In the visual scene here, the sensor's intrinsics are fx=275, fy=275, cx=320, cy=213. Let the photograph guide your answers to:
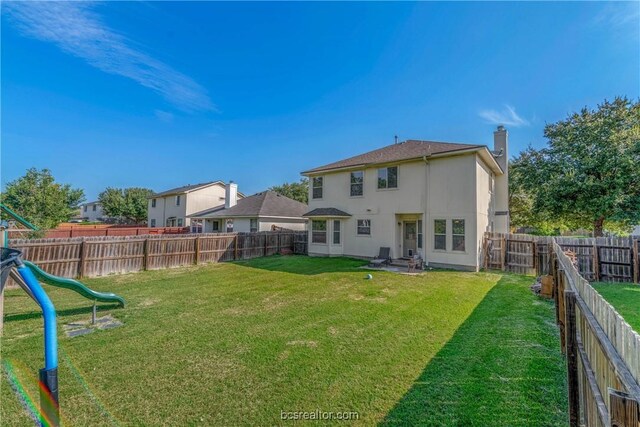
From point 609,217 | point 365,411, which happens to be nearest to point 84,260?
point 365,411

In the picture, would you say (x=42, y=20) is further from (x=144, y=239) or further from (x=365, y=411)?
(x=365, y=411)

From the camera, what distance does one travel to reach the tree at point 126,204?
1618 inches

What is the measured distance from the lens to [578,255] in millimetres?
10664

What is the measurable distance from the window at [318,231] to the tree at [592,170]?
1311 centimetres

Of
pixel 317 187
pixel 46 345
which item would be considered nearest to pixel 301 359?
pixel 46 345

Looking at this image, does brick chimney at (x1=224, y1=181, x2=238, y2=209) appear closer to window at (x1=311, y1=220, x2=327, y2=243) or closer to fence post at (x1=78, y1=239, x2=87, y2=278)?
window at (x1=311, y1=220, x2=327, y2=243)

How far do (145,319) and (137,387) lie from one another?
117 inches

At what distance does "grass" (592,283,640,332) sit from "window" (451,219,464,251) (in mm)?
4512

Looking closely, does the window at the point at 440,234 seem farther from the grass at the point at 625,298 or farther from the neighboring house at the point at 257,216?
the neighboring house at the point at 257,216

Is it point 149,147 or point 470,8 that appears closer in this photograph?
point 470,8

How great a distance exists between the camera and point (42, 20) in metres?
8.16

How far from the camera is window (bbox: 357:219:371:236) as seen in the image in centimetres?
1542

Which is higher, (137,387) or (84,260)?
(84,260)

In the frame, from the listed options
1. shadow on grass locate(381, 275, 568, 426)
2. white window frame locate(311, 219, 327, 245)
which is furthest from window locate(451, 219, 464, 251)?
white window frame locate(311, 219, 327, 245)
